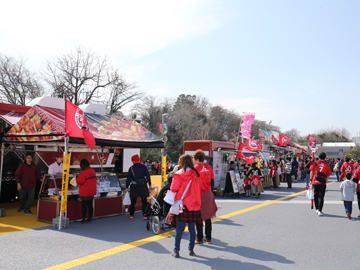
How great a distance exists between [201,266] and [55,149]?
28.3 feet

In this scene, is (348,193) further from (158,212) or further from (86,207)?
(86,207)

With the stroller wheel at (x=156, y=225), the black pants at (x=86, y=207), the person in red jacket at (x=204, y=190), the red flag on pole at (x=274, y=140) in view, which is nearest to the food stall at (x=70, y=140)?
the black pants at (x=86, y=207)

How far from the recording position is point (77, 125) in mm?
7570

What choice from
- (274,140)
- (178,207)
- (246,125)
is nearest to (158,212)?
(178,207)

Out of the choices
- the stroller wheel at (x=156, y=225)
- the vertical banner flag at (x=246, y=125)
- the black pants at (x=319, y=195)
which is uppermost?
the vertical banner flag at (x=246, y=125)

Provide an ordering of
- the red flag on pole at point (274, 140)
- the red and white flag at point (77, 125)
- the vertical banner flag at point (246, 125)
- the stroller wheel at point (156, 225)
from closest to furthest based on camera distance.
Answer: the stroller wheel at point (156, 225)
the red and white flag at point (77, 125)
the vertical banner flag at point (246, 125)
the red flag on pole at point (274, 140)

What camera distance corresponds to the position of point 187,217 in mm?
5078

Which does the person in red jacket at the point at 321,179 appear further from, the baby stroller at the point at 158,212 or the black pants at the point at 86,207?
the black pants at the point at 86,207

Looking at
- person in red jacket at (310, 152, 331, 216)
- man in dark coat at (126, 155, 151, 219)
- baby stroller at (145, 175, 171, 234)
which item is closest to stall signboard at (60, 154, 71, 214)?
man in dark coat at (126, 155, 151, 219)

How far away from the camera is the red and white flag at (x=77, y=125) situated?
739 centimetres

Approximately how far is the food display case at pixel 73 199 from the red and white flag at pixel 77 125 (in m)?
1.50

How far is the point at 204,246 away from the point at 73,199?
4.05 meters

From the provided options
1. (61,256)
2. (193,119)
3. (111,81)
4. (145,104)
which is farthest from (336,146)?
(61,256)

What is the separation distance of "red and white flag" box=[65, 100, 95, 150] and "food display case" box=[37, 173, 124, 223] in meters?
1.50
